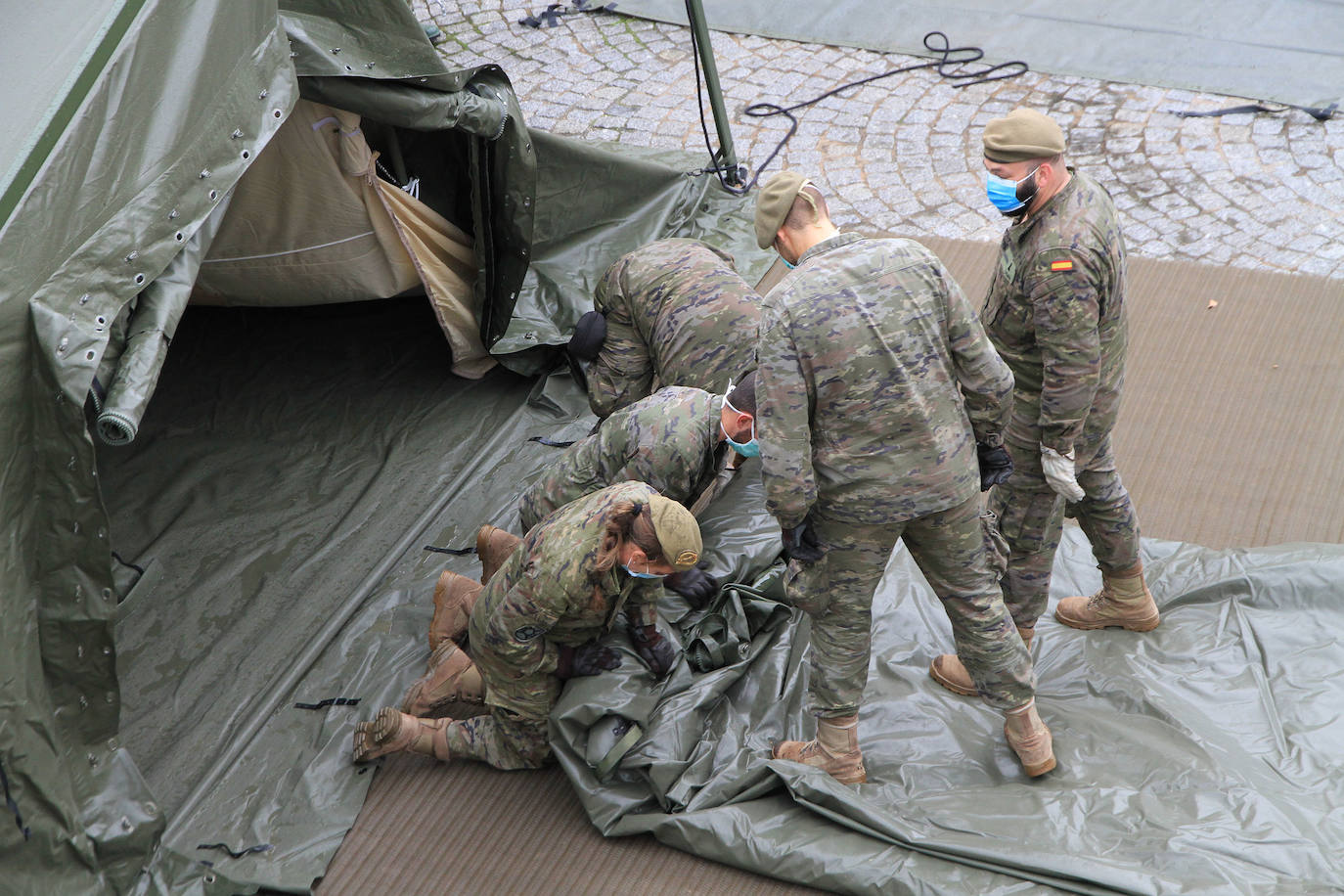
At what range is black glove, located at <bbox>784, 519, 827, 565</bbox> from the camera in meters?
2.98

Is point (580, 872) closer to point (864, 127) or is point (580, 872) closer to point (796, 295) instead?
point (796, 295)

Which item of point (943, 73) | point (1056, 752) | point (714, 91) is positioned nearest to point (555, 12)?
point (943, 73)

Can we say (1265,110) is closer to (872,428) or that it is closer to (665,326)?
(665,326)

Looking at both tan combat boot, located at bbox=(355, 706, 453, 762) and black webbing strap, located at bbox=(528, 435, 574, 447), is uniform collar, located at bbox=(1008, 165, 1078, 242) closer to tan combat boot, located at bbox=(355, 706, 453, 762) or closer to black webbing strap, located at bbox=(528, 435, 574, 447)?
tan combat boot, located at bbox=(355, 706, 453, 762)

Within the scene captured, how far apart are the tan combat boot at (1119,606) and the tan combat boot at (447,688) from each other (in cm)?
189

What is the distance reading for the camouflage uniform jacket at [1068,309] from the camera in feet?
9.93

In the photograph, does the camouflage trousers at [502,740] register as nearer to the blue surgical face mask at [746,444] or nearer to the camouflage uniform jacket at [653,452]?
the camouflage uniform jacket at [653,452]

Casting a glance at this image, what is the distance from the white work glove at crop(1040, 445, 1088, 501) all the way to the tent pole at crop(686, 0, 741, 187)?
2.88 m

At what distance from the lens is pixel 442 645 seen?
151 inches

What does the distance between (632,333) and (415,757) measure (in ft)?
5.76

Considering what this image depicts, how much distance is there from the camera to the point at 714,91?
564 centimetres

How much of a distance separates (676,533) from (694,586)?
2.25 feet

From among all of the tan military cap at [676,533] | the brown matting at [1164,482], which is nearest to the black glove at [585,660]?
the brown matting at [1164,482]

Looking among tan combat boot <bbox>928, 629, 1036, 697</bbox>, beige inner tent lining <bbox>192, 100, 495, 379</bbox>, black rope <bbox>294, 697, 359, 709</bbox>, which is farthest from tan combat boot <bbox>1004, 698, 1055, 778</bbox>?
beige inner tent lining <bbox>192, 100, 495, 379</bbox>
